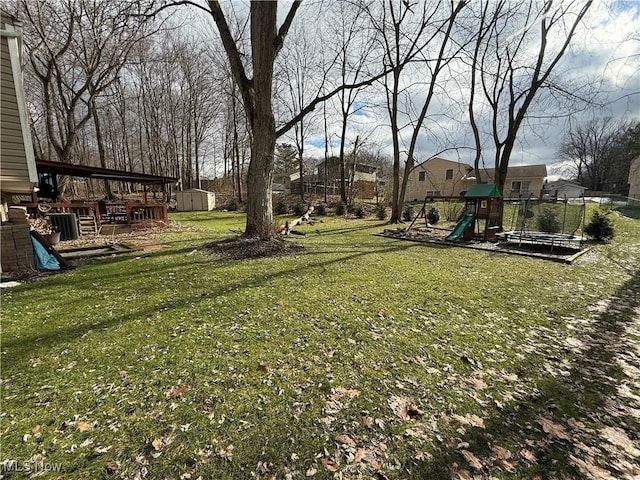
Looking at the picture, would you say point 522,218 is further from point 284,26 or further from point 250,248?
point 284,26

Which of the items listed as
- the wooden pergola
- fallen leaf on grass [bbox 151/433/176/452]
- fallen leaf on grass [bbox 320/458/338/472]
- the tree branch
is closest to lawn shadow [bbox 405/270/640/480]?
fallen leaf on grass [bbox 320/458/338/472]

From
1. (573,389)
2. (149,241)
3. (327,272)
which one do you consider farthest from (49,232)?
(573,389)

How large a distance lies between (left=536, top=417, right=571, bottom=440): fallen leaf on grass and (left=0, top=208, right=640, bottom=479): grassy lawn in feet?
0.07

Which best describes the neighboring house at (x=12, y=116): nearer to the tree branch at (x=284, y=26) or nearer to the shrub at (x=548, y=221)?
the tree branch at (x=284, y=26)

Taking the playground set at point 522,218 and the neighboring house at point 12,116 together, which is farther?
the playground set at point 522,218

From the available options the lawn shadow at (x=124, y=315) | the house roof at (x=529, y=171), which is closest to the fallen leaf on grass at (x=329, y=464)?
the lawn shadow at (x=124, y=315)

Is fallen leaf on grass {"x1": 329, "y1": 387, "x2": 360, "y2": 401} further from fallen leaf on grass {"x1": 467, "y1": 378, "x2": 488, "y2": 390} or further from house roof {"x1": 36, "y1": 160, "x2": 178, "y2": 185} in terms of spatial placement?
house roof {"x1": 36, "y1": 160, "x2": 178, "y2": 185}

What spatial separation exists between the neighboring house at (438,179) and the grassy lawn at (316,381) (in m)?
33.4

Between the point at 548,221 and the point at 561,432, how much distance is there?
1181 cm

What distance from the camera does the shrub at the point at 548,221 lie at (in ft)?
36.8

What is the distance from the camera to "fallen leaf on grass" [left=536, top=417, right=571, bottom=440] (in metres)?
2.24

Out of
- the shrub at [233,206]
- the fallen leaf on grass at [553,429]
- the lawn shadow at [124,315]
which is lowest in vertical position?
the fallen leaf on grass at [553,429]

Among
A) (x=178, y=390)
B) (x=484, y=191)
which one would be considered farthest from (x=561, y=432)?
(x=484, y=191)

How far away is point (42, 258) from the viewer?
6270 millimetres
